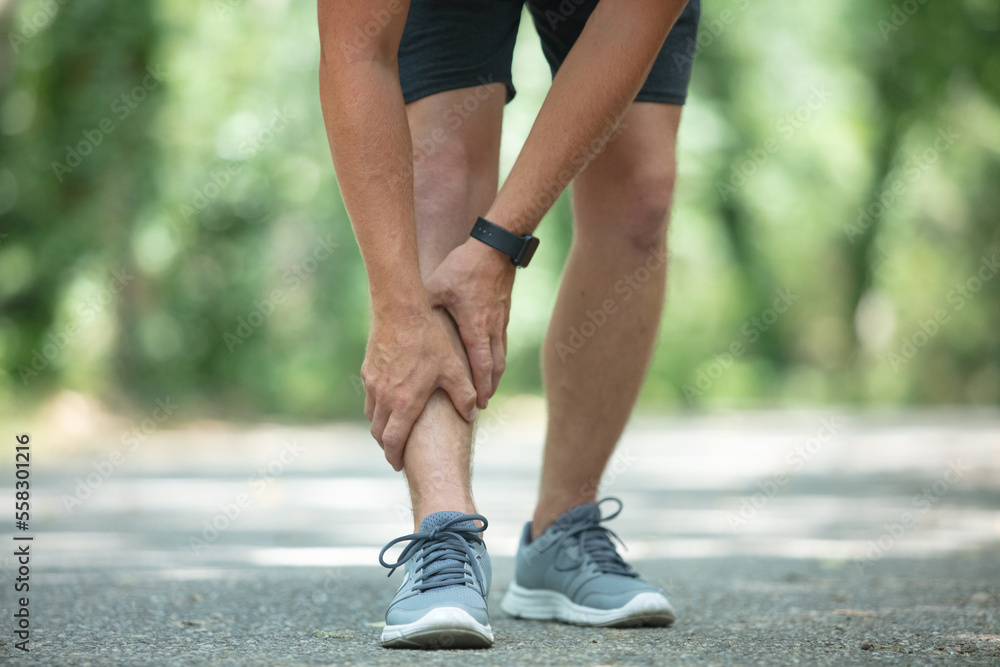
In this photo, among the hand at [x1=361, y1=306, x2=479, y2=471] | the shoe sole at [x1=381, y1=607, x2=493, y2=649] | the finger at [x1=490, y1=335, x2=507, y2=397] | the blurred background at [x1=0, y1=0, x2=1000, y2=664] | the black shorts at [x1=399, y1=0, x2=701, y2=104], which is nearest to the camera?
the shoe sole at [x1=381, y1=607, x2=493, y2=649]

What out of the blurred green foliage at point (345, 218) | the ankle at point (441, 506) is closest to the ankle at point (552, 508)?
the ankle at point (441, 506)

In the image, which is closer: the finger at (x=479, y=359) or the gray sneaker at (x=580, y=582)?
the finger at (x=479, y=359)

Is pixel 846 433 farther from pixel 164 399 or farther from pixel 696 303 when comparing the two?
pixel 696 303

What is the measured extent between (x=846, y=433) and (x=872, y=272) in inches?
360

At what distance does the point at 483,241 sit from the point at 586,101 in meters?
0.28

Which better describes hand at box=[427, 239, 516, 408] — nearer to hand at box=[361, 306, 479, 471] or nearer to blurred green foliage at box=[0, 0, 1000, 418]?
hand at box=[361, 306, 479, 471]

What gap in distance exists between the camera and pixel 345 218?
37.1 feet

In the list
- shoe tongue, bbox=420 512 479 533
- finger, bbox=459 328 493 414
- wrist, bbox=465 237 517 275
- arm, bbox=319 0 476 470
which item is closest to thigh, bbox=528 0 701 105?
arm, bbox=319 0 476 470

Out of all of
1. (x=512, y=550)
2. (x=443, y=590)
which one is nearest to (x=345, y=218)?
(x=512, y=550)

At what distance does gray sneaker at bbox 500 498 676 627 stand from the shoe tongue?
13.9 inches

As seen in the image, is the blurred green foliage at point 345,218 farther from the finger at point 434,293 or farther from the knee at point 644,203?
the finger at point 434,293

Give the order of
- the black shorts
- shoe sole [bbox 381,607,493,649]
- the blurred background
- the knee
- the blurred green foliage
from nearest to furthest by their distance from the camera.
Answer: shoe sole [bbox 381,607,493,649]
the black shorts
the knee
the blurred background
the blurred green foliage

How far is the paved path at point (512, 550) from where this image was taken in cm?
155

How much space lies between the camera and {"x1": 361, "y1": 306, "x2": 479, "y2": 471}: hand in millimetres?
1594
